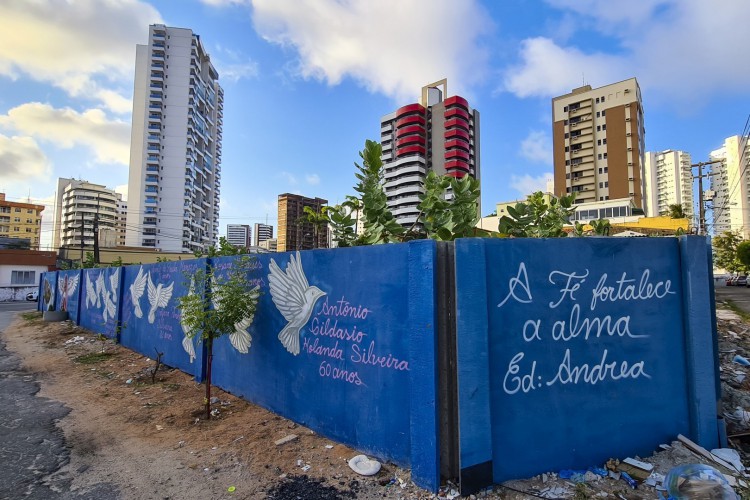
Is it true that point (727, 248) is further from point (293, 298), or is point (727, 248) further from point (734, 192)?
point (293, 298)

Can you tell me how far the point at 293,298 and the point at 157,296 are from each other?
5566 mm

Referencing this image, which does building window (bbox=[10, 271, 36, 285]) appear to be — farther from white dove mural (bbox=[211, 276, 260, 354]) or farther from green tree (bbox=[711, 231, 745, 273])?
green tree (bbox=[711, 231, 745, 273])

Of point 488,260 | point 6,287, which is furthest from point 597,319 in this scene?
point 6,287

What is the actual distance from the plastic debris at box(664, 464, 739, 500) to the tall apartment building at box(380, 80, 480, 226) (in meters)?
89.3

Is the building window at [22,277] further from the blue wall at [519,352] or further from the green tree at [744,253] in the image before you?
the green tree at [744,253]

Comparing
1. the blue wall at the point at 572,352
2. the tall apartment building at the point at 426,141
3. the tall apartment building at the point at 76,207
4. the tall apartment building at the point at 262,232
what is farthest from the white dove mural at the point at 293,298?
the tall apartment building at the point at 262,232

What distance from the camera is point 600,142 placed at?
234ft

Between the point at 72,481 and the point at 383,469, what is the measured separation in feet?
9.05

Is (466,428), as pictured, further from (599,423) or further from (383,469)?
(599,423)

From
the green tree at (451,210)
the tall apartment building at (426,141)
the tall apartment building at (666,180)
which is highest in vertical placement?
the tall apartment building at (426,141)

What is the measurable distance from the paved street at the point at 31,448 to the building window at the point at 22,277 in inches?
1673

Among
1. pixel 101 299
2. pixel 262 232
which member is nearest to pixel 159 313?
pixel 101 299

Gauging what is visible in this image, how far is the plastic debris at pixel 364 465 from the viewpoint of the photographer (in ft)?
11.2

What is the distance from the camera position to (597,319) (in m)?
3.53
